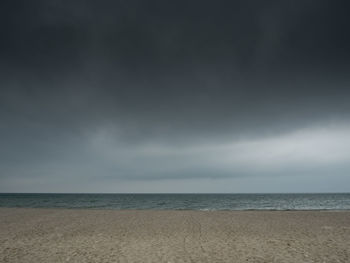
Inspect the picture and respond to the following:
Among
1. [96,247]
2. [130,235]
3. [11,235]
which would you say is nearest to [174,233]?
[130,235]

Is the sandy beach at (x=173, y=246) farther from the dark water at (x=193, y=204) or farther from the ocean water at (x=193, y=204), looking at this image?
the dark water at (x=193, y=204)

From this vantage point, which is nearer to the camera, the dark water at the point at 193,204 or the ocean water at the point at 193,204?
the ocean water at the point at 193,204

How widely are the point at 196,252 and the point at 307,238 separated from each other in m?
7.99

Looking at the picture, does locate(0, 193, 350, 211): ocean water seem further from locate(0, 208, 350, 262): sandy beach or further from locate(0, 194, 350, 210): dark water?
locate(0, 208, 350, 262): sandy beach

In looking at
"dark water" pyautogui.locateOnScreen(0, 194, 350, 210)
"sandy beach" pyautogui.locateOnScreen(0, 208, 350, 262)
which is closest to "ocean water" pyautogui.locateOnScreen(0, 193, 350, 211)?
"dark water" pyautogui.locateOnScreen(0, 194, 350, 210)

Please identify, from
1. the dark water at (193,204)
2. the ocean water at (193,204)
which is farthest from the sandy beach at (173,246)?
the dark water at (193,204)

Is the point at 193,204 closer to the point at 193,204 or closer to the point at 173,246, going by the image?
the point at 193,204

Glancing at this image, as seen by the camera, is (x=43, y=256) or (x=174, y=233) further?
(x=174, y=233)

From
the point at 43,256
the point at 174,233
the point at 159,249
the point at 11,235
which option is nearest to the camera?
the point at 43,256

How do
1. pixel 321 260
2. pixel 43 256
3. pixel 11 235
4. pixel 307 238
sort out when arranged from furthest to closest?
pixel 11 235 < pixel 307 238 < pixel 43 256 < pixel 321 260

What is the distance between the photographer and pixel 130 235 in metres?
15.8

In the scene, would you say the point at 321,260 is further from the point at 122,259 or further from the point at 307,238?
the point at 122,259

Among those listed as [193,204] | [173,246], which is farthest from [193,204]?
[173,246]

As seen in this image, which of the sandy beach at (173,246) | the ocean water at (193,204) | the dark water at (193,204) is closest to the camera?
the sandy beach at (173,246)
